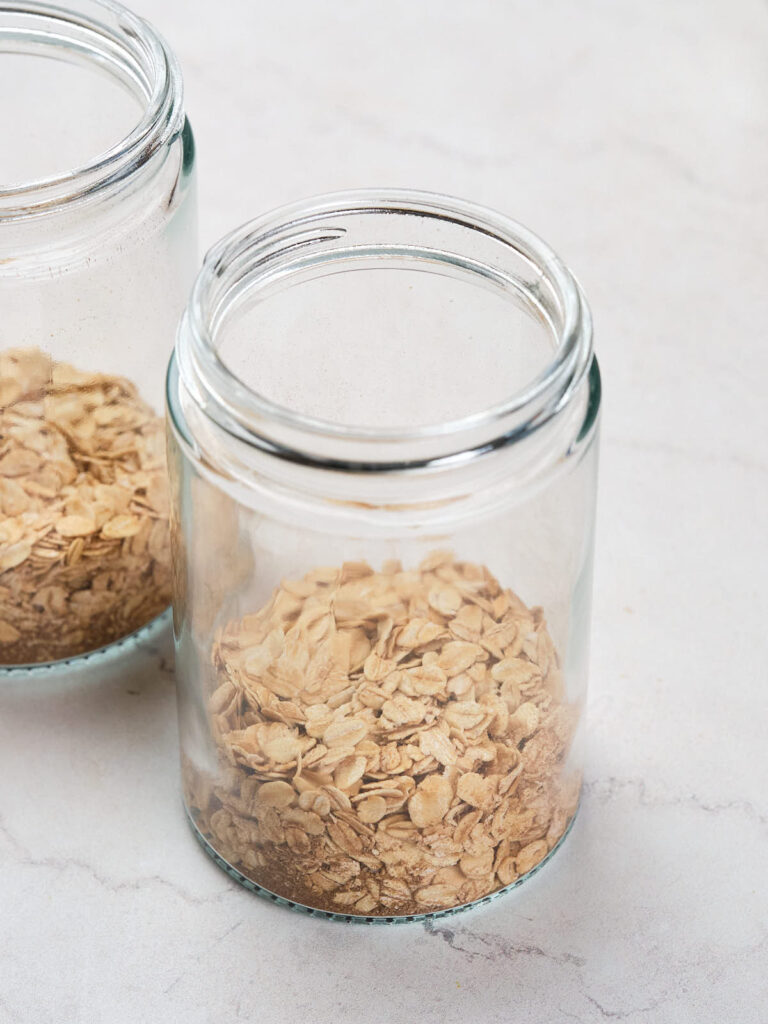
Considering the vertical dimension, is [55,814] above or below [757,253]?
below

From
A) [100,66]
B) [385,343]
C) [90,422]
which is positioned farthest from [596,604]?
[100,66]

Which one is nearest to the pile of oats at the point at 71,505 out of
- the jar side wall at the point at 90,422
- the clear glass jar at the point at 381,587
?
the jar side wall at the point at 90,422

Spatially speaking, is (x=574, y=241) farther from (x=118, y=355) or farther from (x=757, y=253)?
(x=118, y=355)

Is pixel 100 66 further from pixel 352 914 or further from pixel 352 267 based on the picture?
pixel 352 914

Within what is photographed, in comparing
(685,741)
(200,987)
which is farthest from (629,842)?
(200,987)

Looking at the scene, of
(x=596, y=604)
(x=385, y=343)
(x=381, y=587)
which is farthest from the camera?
(x=596, y=604)

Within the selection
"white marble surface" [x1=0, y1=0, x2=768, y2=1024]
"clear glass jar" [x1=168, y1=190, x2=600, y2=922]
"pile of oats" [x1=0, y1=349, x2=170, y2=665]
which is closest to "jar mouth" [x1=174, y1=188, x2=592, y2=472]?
"clear glass jar" [x1=168, y1=190, x2=600, y2=922]
